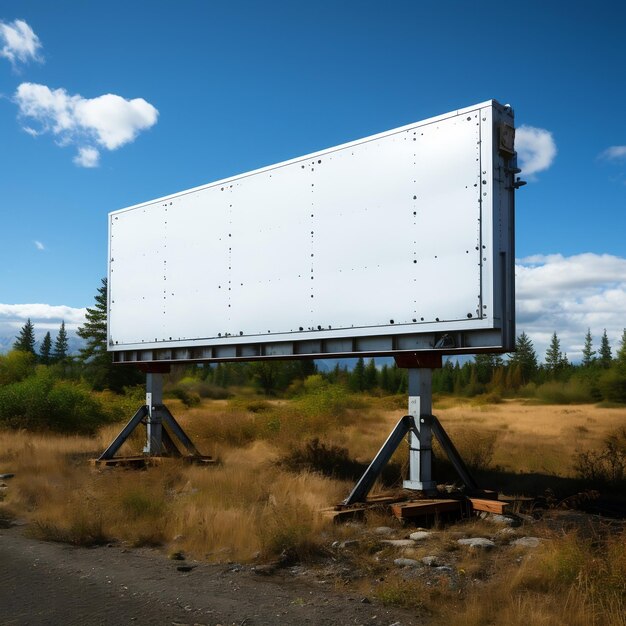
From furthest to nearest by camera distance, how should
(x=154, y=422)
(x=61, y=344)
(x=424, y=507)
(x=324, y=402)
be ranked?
(x=61, y=344) → (x=324, y=402) → (x=154, y=422) → (x=424, y=507)

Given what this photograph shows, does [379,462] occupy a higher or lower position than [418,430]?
lower

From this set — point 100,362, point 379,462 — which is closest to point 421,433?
point 379,462

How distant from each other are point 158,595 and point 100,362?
167ft

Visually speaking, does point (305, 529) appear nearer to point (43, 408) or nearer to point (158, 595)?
point (158, 595)

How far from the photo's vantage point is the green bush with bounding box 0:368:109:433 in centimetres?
1973

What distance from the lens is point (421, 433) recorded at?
9.91 meters

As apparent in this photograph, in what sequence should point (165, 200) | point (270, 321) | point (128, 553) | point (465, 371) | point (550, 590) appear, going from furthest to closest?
point (465, 371) → point (165, 200) → point (270, 321) → point (128, 553) → point (550, 590)

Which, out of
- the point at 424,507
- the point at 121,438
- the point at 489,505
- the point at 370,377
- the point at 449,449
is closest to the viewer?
the point at 424,507

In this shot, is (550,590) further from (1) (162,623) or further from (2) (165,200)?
(2) (165,200)

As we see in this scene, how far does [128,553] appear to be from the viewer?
780cm

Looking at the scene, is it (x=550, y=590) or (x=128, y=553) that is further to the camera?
(x=128, y=553)

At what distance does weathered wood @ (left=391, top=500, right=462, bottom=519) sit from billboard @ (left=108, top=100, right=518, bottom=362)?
220cm

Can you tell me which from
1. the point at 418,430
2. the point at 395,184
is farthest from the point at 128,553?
the point at 395,184

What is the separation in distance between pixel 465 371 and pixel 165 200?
80.3 m
